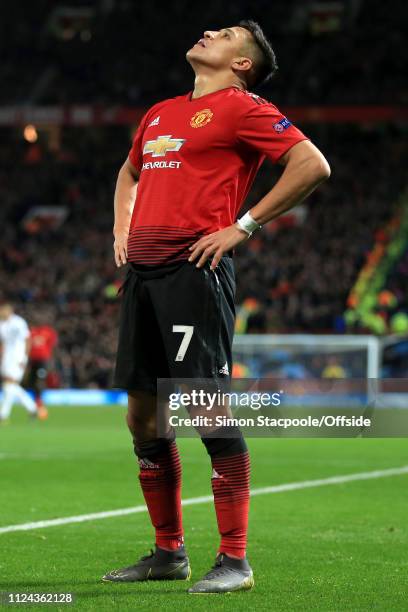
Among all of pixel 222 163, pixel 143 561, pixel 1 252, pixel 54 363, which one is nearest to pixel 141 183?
pixel 222 163

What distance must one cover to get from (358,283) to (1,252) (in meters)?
11.4

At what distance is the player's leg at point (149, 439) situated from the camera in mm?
4969

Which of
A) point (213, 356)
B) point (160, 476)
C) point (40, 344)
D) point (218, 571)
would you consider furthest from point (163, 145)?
point (40, 344)

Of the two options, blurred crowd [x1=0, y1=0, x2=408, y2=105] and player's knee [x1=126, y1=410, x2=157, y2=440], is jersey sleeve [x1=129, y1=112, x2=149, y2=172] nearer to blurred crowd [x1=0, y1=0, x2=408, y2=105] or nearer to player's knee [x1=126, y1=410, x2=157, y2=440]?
player's knee [x1=126, y1=410, x2=157, y2=440]

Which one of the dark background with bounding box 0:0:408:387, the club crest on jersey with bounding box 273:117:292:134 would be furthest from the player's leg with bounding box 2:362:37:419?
the club crest on jersey with bounding box 273:117:292:134

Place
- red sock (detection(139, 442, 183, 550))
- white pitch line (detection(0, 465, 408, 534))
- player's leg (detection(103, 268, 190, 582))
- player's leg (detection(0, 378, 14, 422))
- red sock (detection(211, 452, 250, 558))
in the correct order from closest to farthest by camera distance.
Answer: red sock (detection(211, 452, 250, 558)) < player's leg (detection(103, 268, 190, 582)) < red sock (detection(139, 442, 183, 550)) < white pitch line (detection(0, 465, 408, 534)) < player's leg (detection(0, 378, 14, 422))

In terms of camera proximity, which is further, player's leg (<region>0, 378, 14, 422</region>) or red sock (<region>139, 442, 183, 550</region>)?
player's leg (<region>0, 378, 14, 422</region>)

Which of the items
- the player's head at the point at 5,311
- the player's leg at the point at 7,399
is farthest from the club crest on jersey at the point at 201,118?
the player's head at the point at 5,311

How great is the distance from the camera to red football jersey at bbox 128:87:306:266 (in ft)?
16.1

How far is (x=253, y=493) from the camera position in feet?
29.6

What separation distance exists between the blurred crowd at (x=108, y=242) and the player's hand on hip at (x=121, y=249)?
882 inches

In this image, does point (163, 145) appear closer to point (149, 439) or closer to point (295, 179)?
point (295, 179)

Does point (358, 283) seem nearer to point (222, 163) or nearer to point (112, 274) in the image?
point (112, 274)

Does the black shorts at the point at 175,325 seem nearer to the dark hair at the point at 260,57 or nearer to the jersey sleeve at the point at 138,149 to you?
the jersey sleeve at the point at 138,149
